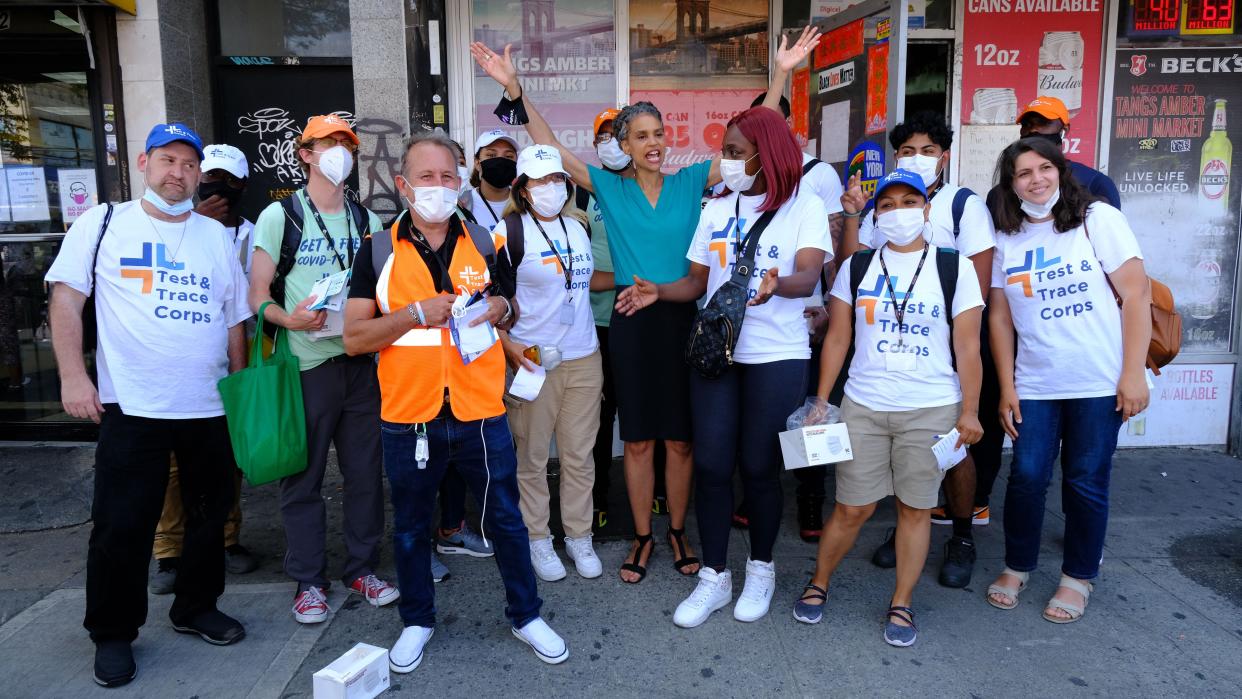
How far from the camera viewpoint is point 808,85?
5.39m

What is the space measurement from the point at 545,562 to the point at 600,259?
1.55 m

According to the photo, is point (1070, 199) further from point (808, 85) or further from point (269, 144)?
point (269, 144)

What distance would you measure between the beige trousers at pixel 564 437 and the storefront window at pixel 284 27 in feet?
12.1

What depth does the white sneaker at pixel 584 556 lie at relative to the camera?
3824 mm

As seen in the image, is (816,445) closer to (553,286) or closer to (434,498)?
(553,286)

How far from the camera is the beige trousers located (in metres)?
3.79

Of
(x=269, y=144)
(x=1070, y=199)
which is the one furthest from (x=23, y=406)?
(x=1070, y=199)

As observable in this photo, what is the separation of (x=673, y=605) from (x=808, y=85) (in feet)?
11.9

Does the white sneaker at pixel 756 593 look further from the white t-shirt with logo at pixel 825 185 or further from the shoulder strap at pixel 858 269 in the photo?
the white t-shirt with logo at pixel 825 185

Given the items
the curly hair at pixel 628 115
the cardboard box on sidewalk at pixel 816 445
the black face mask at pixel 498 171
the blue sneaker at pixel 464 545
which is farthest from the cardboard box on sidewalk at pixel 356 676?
the curly hair at pixel 628 115

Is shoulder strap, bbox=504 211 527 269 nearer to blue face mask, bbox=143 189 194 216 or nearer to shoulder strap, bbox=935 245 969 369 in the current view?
blue face mask, bbox=143 189 194 216

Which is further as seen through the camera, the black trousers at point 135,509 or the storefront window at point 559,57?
the storefront window at point 559,57

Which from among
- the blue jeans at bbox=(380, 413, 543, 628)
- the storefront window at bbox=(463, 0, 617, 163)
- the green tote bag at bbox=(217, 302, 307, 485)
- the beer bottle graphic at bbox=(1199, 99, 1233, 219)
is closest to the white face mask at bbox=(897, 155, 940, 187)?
the blue jeans at bbox=(380, 413, 543, 628)

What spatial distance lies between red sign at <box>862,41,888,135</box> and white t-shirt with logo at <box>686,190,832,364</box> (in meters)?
1.38
